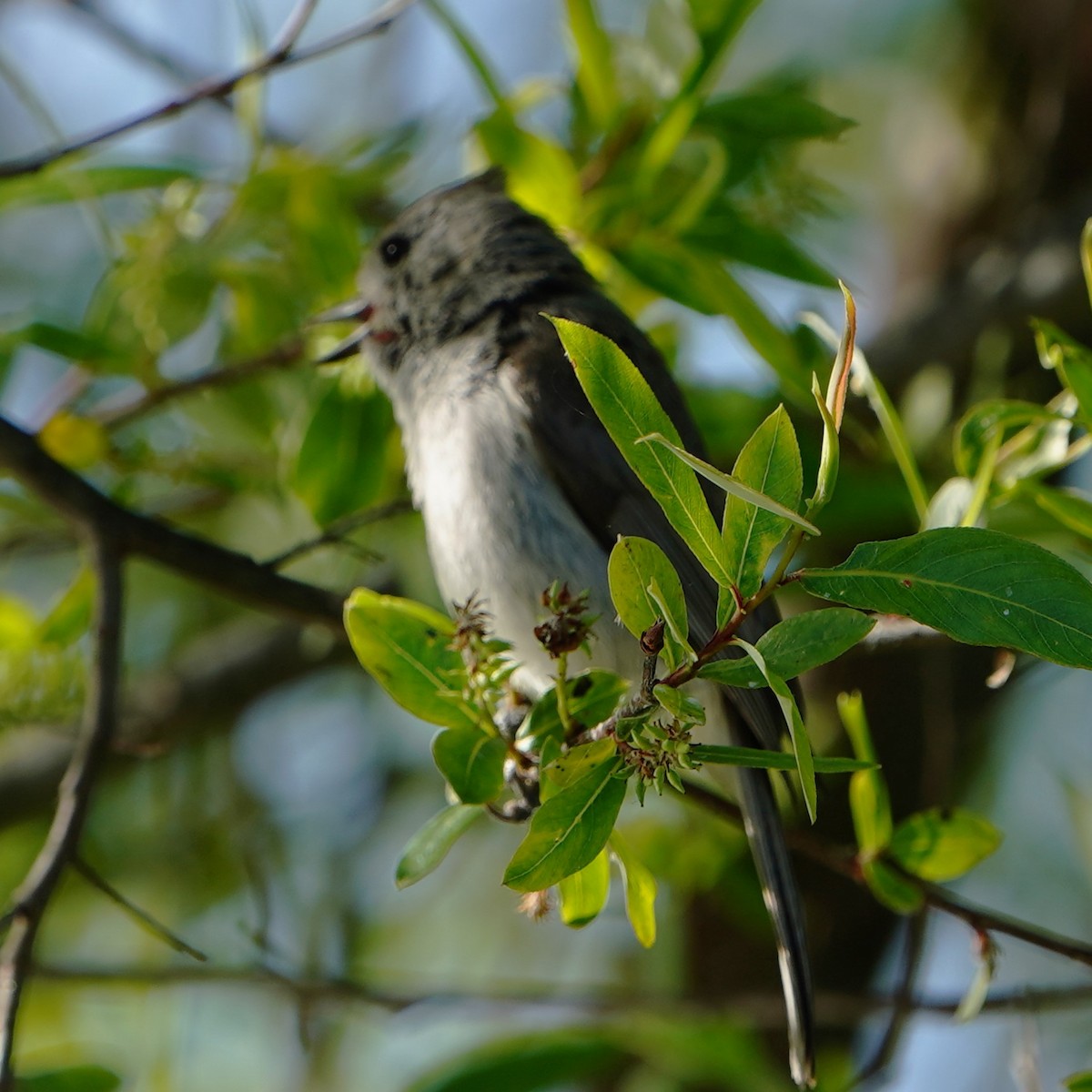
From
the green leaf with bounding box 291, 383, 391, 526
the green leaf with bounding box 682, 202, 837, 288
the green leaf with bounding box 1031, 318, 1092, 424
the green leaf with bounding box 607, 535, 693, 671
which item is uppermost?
the green leaf with bounding box 682, 202, 837, 288

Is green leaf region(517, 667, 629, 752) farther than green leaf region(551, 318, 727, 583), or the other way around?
green leaf region(517, 667, 629, 752)

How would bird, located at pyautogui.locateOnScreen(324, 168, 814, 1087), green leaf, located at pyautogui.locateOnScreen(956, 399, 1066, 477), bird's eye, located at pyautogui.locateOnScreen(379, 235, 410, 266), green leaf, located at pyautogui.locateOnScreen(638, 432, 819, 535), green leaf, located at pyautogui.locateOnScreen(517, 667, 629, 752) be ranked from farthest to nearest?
bird's eye, located at pyautogui.locateOnScreen(379, 235, 410, 266) → bird, located at pyautogui.locateOnScreen(324, 168, 814, 1087) → green leaf, located at pyautogui.locateOnScreen(956, 399, 1066, 477) → green leaf, located at pyautogui.locateOnScreen(517, 667, 629, 752) → green leaf, located at pyautogui.locateOnScreen(638, 432, 819, 535)

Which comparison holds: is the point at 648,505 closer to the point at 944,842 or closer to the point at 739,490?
the point at 944,842

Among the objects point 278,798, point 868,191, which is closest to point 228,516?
point 278,798

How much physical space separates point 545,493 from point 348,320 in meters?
0.85

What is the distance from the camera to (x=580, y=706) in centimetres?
166

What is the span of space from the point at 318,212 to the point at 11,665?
3.80 feet

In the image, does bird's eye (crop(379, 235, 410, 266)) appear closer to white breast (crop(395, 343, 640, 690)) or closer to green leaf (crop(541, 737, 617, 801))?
white breast (crop(395, 343, 640, 690))

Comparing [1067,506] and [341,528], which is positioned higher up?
[341,528]

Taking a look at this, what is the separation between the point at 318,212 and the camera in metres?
2.90

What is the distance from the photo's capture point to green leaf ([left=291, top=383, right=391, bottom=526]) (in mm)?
2812

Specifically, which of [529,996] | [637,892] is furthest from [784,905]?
[529,996]

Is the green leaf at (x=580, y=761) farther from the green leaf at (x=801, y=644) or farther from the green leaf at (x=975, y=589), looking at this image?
the green leaf at (x=975, y=589)

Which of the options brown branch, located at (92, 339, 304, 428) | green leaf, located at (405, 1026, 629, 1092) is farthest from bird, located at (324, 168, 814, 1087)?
green leaf, located at (405, 1026, 629, 1092)
